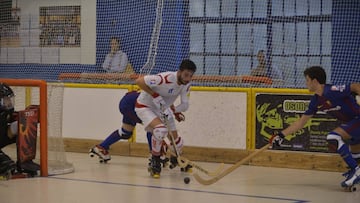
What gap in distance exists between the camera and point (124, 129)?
9.20 m

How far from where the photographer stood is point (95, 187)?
7.46 meters

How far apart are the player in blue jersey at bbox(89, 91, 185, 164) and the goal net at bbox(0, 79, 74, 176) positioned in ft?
2.03

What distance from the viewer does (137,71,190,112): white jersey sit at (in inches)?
322

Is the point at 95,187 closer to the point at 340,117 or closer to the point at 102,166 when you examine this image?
the point at 102,166

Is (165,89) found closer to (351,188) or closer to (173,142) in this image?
(173,142)

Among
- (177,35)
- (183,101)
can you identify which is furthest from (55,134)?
(177,35)

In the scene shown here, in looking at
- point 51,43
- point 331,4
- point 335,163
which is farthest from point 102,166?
point 331,4

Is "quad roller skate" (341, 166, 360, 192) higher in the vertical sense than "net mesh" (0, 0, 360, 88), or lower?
lower

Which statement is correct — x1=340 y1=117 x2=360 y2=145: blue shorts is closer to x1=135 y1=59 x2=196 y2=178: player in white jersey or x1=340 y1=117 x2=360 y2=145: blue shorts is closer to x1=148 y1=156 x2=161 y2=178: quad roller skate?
x1=135 y1=59 x2=196 y2=178: player in white jersey

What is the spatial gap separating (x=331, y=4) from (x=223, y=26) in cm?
167

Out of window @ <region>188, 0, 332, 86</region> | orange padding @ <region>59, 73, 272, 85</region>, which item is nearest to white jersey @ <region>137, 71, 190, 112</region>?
orange padding @ <region>59, 73, 272, 85</region>

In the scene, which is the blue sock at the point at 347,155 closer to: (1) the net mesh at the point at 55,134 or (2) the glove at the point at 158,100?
(2) the glove at the point at 158,100

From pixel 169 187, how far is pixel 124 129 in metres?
1.83

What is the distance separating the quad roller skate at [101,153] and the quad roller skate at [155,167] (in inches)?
47.7
